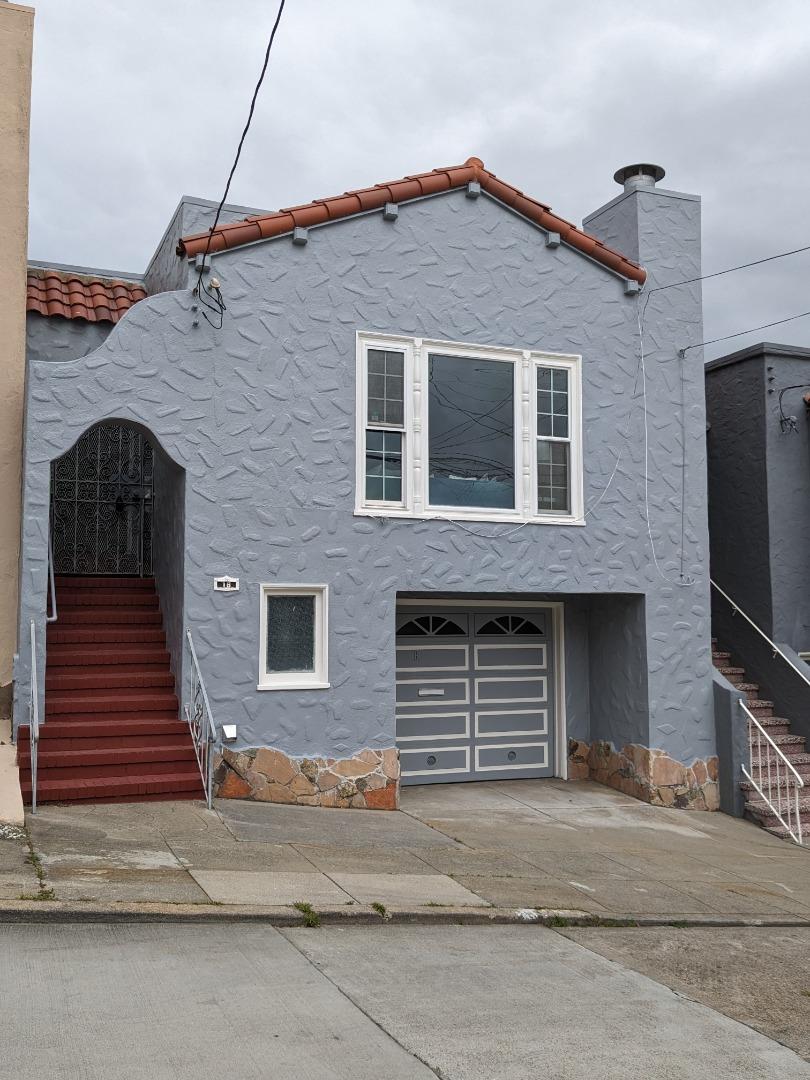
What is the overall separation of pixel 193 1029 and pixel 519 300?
921 cm

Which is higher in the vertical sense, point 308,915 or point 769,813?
point 308,915

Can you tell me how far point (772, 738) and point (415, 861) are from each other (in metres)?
6.49

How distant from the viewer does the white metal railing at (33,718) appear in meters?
8.69

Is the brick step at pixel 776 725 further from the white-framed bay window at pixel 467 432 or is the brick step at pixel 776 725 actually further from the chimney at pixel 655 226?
the chimney at pixel 655 226

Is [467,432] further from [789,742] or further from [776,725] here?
[789,742]

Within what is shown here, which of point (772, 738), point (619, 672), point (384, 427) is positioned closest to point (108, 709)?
point (384, 427)

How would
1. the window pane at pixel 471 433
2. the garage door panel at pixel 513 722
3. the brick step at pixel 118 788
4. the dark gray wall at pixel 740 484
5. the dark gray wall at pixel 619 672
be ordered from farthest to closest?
the dark gray wall at pixel 740 484
the garage door panel at pixel 513 722
the dark gray wall at pixel 619 672
the window pane at pixel 471 433
the brick step at pixel 118 788

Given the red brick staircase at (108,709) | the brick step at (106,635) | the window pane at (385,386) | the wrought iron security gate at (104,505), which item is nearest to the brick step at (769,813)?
the window pane at (385,386)

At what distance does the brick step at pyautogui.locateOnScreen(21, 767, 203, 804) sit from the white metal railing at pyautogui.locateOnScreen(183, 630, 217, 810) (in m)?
0.18

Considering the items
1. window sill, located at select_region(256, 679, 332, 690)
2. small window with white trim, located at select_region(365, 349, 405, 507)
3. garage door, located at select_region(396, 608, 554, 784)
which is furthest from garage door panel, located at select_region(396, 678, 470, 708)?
small window with white trim, located at select_region(365, 349, 405, 507)

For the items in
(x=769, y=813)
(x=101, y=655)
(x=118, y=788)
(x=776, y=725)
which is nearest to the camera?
(x=118, y=788)

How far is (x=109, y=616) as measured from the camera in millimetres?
11367

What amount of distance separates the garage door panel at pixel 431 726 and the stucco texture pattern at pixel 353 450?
1.44 metres

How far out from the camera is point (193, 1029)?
15.1ft
